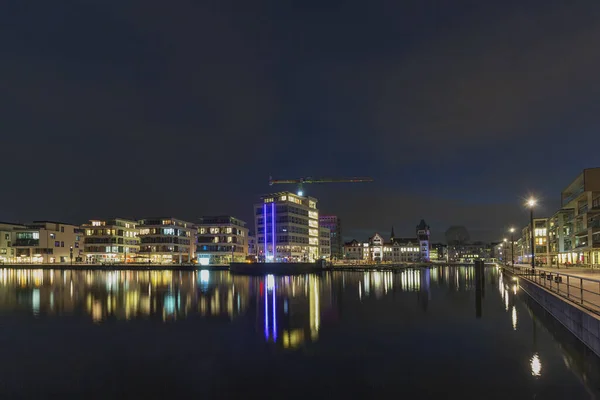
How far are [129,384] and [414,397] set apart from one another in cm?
1182

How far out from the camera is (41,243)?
155750 mm

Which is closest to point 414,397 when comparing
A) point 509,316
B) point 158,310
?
point 509,316

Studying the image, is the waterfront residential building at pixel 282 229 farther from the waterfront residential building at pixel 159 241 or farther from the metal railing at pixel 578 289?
the metal railing at pixel 578 289

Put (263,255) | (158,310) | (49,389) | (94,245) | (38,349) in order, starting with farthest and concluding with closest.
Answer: (94,245)
(263,255)
(158,310)
(38,349)
(49,389)

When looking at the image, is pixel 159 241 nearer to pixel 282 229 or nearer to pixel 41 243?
pixel 41 243

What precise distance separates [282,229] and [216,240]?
1105 inches

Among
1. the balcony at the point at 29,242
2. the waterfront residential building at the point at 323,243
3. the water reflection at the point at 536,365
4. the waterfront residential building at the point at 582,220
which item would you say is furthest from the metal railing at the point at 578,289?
the balcony at the point at 29,242

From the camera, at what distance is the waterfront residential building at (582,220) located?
75.6 meters

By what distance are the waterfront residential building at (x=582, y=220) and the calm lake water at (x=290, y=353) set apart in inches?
1862

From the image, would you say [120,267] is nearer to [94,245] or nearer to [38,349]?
[94,245]

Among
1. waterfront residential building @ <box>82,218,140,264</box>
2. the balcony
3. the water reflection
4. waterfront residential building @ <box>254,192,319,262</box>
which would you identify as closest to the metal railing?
the water reflection

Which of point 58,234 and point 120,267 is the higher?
point 58,234

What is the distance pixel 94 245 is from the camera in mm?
158625

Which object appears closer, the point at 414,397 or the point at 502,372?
the point at 414,397
